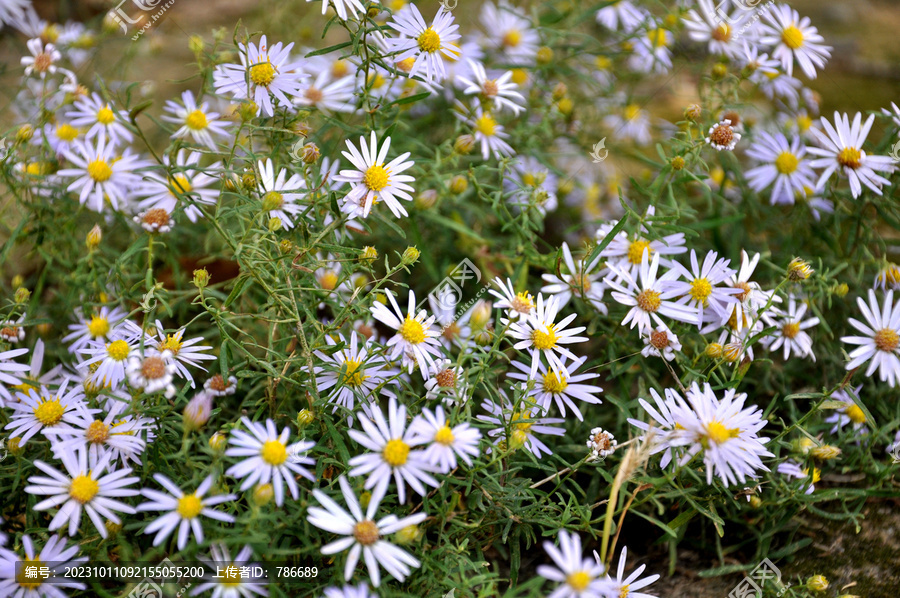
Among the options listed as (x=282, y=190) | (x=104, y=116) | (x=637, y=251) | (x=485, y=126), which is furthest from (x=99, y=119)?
(x=637, y=251)

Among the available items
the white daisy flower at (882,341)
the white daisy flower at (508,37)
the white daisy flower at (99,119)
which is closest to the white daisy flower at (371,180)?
the white daisy flower at (99,119)

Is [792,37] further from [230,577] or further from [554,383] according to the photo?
[230,577]

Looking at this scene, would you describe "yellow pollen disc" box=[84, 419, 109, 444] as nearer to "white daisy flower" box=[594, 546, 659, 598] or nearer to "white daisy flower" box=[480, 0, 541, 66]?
"white daisy flower" box=[594, 546, 659, 598]

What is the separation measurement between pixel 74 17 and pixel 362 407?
7.64 feet

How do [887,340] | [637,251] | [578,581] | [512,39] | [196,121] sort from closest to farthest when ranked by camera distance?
1. [578,581]
2. [887,340]
3. [637,251]
4. [196,121]
5. [512,39]

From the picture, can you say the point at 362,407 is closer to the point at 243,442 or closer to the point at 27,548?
the point at 243,442

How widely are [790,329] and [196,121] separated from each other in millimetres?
1250

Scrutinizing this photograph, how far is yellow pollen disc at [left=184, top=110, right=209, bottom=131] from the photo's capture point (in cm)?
141

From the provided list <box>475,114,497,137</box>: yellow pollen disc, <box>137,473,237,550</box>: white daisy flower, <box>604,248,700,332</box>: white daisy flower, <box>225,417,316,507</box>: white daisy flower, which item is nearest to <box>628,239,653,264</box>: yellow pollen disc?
<box>604,248,700,332</box>: white daisy flower

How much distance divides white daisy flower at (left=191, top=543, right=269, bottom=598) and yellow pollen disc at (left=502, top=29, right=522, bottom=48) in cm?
163

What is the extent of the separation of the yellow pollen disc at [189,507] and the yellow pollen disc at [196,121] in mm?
845

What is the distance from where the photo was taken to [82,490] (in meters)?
0.93

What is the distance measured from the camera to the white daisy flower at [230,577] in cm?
83

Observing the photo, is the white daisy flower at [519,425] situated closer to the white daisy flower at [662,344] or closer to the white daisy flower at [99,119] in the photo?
the white daisy flower at [662,344]
